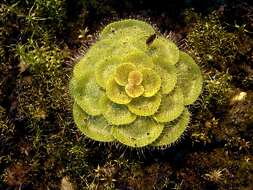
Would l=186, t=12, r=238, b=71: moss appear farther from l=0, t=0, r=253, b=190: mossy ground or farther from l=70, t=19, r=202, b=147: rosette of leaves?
l=70, t=19, r=202, b=147: rosette of leaves

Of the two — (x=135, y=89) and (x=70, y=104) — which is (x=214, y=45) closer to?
(x=135, y=89)

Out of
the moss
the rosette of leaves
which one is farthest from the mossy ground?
the rosette of leaves

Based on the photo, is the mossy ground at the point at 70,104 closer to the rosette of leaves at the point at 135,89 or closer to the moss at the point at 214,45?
the moss at the point at 214,45

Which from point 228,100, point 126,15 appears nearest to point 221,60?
point 228,100

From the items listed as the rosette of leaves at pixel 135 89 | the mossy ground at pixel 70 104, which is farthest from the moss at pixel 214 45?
the rosette of leaves at pixel 135 89

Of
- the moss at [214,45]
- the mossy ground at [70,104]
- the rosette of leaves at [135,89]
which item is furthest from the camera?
the moss at [214,45]

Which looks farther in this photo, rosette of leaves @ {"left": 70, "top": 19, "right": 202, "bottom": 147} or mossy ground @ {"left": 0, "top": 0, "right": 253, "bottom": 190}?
mossy ground @ {"left": 0, "top": 0, "right": 253, "bottom": 190}
